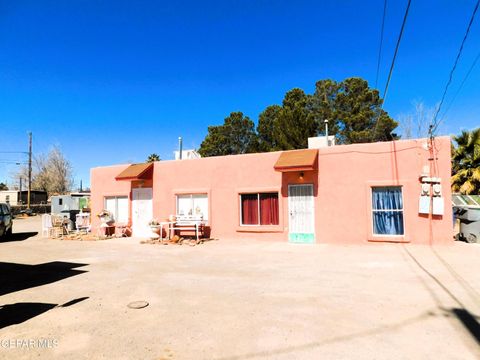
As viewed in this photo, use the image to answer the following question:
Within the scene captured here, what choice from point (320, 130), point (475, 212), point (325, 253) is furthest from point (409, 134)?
point (325, 253)

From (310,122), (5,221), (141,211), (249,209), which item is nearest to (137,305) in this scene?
(249,209)

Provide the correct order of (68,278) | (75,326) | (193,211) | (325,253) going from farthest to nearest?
1. (193,211)
2. (325,253)
3. (68,278)
4. (75,326)

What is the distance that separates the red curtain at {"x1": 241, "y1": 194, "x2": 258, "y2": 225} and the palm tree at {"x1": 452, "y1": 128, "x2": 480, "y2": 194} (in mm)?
12569

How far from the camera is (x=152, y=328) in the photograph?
459 cm

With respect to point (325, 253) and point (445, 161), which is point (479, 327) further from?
point (445, 161)

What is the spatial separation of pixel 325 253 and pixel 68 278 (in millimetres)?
7543

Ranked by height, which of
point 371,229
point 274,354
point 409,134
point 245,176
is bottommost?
point 274,354

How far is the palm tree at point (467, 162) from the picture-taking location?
1806 centimetres

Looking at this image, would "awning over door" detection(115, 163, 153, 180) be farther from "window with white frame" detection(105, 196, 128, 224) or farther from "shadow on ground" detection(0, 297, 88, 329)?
"shadow on ground" detection(0, 297, 88, 329)

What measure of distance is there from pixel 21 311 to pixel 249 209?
32.9 ft

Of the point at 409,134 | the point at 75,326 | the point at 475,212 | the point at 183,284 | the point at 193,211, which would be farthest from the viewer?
the point at 409,134

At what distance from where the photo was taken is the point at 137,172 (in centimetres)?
1598

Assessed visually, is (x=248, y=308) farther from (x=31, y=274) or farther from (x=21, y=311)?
(x=31, y=274)

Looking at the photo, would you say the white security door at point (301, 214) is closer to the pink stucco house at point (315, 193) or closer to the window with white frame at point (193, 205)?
the pink stucco house at point (315, 193)
